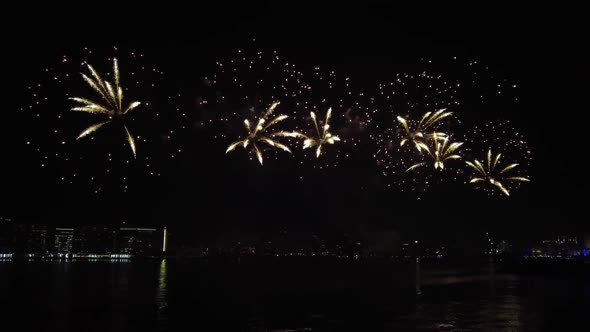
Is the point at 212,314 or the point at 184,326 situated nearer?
the point at 184,326

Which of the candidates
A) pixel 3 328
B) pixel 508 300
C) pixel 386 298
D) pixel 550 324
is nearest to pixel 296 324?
pixel 550 324

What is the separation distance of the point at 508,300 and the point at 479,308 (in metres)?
6.23

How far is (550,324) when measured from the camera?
2350 centimetres

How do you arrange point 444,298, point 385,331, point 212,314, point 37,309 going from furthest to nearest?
point 444,298 → point 37,309 → point 212,314 → point 385,331

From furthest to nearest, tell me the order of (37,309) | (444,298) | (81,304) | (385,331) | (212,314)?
1. (444,298)
2. (81,304)
3. (37,309)
4. (212,314)
5. (385,331)

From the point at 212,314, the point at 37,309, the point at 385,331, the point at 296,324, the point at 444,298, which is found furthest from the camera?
the point at 444,298

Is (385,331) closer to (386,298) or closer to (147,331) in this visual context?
(147,331)

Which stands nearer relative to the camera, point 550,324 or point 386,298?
point 550,324

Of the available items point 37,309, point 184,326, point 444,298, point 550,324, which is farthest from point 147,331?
point 444,298

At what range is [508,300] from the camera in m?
34.2

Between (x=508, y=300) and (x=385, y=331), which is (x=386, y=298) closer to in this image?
(x=508, y=300)

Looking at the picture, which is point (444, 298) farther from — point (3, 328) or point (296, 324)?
point (3, 328)

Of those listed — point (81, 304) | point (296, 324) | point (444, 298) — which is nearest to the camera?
point (296, 324)

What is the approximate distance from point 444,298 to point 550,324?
12948mm
